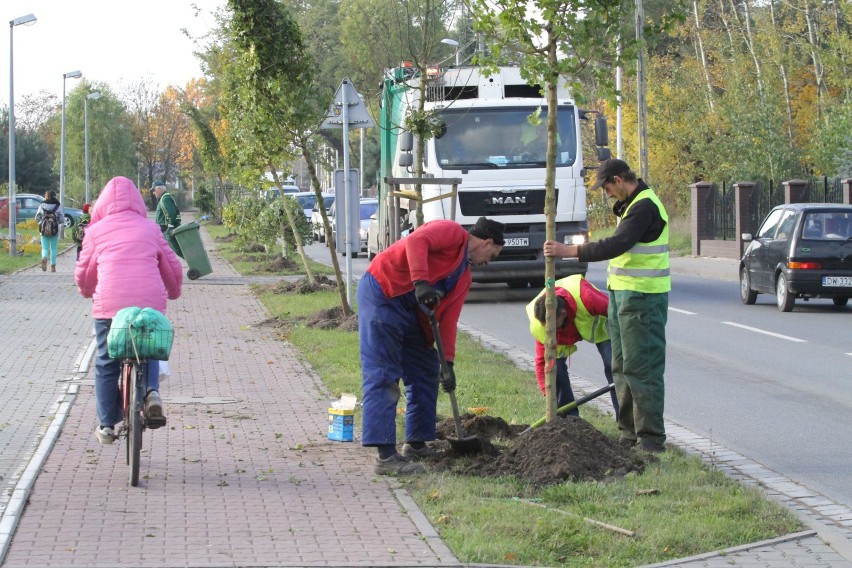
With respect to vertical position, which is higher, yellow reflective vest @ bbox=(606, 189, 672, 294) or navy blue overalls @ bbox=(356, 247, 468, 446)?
yellow reflective vest @ bbox=(606, 189, 672, 294)

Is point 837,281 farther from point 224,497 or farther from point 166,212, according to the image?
point 224,497

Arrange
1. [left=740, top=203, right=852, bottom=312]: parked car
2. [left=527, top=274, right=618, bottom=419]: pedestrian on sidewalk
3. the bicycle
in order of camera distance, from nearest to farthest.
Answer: the bicycle, [left=527, top=274, right=618, bottom=419]: pedestrian on sidewalk, [left=740, top=203, right=852, bottom=312]: parked car

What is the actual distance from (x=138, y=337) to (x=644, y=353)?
3.08 meters

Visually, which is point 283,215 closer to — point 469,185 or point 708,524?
point 469,185

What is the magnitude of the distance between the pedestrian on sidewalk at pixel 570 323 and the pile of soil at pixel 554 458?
2.28ft

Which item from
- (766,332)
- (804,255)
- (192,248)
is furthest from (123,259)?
(192,248)

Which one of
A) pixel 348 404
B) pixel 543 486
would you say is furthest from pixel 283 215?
pixel 543 486

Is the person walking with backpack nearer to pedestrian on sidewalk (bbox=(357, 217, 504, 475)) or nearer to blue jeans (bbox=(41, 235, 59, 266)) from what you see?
blue jeans (bbox=(41, 235, 59, 266))

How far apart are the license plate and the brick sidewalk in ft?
34.7

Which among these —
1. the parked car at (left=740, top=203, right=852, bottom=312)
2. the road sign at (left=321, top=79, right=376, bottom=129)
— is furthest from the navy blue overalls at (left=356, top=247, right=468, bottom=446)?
the parked car at (left=740, top=203, right=852, bottom=312)

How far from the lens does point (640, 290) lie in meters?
7.95

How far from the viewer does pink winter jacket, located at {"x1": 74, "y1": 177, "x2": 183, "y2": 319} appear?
25.3 ft

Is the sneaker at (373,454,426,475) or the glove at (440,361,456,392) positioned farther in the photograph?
the glove at (440,361,456,392)

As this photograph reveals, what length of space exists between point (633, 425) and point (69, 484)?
361 centimetres
